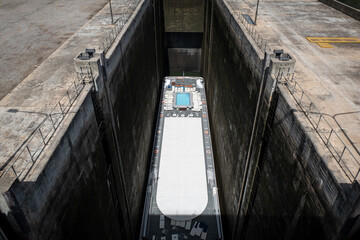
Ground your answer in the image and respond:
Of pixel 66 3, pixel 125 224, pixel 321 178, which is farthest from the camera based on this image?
pixel 66 3

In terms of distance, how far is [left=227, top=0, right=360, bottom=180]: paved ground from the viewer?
12.5 metres

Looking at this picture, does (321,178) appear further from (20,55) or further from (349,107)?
(20,55)

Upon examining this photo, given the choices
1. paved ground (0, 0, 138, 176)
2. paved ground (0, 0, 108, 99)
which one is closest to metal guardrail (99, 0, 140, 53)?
paved ground (0, 0, 138, 176)

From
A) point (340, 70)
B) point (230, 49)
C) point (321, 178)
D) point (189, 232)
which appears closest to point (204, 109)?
point (230, 49)

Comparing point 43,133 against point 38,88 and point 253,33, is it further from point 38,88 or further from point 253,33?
point 253,33

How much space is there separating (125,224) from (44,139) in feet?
36.0

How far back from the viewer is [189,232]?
21594 millimetres

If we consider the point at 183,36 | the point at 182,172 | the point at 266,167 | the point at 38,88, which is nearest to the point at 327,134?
the point at 266,167

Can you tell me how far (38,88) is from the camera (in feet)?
47.7

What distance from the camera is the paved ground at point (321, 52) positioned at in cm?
1254

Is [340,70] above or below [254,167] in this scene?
above

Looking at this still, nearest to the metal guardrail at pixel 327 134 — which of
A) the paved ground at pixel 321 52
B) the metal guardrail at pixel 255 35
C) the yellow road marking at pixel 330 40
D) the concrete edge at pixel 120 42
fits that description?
the paved ground at pixel 321 52

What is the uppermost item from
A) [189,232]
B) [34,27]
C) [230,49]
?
[34,27]

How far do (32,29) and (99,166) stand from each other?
18074 millimetres
